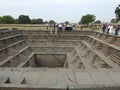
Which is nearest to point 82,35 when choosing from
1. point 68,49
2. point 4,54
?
point 68,49

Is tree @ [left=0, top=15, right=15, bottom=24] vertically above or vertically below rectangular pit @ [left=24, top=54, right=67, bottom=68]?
above

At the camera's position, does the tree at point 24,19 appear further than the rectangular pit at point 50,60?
Yes

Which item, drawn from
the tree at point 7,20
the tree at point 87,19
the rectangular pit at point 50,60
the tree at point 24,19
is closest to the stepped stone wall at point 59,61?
the rectangular pit at point 50,60

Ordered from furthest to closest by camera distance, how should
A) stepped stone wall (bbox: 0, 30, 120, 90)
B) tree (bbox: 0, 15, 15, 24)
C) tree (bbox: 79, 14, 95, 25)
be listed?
tree (bbox: 79, 14, 95, 25), tree (bbox: 0, 15, 15, 24), stepped stone wall (bbox: 0, 30, 120, 90)

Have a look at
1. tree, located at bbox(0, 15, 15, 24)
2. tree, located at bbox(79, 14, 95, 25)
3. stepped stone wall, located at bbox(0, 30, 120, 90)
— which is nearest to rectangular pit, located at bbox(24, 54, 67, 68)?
stepped stone wall, located at bbox(0, 30, 120, 90)

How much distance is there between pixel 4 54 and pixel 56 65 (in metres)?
8.03

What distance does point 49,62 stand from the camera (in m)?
20.3

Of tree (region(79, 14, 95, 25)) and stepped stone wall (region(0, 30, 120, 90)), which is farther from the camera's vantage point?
tree (region(79, 14, 95, 25))

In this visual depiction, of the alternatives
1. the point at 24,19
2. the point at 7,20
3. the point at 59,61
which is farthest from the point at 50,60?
the point at 24,19

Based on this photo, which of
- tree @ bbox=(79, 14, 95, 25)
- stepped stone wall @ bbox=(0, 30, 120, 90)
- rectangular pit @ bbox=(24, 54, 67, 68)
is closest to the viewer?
stepped stone wall @ bbox=(0, 30, 120, 90)

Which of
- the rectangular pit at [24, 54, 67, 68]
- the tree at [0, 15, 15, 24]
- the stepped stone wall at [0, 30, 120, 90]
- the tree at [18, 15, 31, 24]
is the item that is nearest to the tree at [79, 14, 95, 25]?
the tree at [18, 15, 31, 24]

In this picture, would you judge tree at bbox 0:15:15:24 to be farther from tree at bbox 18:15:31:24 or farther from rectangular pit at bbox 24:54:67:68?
rectangular pit at bbox 24:54:67:68

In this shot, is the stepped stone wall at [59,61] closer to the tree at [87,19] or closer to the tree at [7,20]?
the tree at [7,20]

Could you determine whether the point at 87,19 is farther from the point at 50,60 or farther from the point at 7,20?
the point at 50,60
